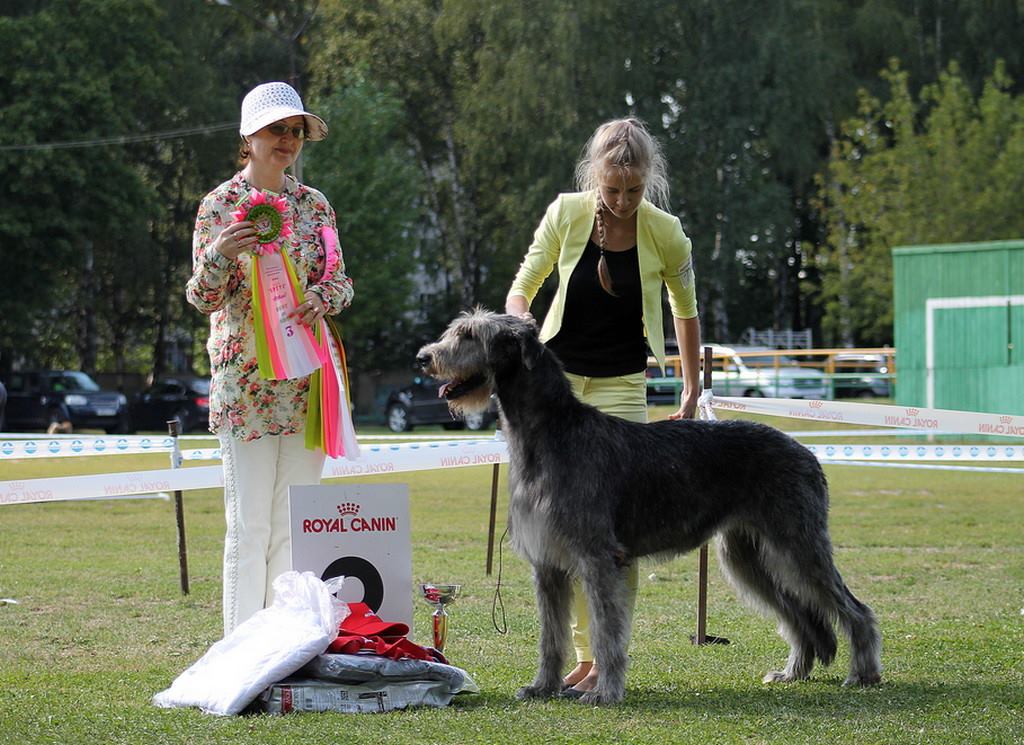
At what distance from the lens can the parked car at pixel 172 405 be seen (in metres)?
28.9

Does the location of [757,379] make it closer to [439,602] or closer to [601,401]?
[601,401]

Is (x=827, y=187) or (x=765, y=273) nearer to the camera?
(x=827, y=187)

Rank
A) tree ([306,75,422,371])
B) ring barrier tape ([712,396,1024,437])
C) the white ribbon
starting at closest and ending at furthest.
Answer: the white ribbon, ring barrier tape ([712,396,1024,437]), tree ([306,75,422,371])

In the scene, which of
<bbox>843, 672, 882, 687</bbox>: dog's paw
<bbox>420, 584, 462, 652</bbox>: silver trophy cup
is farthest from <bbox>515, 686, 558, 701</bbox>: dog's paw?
<bbox>843, 672, 882, 687</bbox>: dog's paw

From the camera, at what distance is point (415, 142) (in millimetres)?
39531

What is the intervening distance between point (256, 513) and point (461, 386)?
3.08ft

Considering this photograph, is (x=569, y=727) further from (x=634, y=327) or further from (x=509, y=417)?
(x=634, y=327)

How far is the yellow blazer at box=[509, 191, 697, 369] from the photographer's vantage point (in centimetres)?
527

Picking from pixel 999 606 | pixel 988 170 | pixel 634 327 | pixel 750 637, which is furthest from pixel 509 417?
pixel 988 170

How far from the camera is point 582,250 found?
208 inches

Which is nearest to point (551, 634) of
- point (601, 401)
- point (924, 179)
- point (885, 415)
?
point (601, 401)

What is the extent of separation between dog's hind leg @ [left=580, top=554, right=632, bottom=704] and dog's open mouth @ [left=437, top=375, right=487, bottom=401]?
0.74 meters

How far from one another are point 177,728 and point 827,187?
116ft

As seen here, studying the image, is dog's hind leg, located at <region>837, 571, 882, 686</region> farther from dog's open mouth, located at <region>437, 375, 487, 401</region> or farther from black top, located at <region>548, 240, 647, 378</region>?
dog's open mouth, located at <region>437, 375, 487, 401</region>
